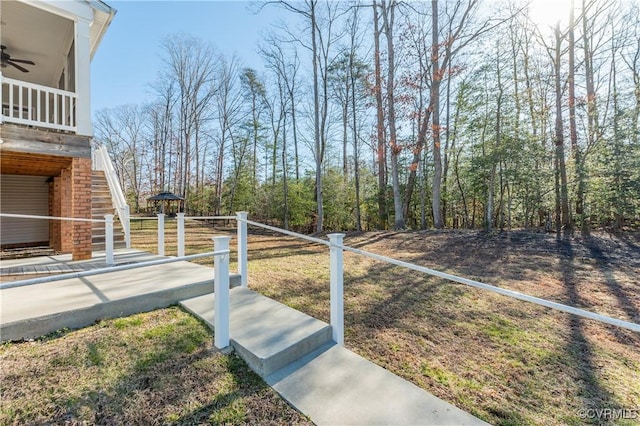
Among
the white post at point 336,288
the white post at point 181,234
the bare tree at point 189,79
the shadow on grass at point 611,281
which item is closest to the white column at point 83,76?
the white post at point 181,234

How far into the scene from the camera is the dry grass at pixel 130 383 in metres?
1.76

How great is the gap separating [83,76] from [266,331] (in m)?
5.66

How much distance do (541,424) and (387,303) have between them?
2021 mm

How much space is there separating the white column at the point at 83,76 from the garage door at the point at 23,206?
489 centimetres

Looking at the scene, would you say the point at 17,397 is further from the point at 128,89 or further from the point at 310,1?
the point at 128,89

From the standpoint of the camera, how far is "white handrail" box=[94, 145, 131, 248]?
6312 millimetres

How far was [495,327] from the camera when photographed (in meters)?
3.29

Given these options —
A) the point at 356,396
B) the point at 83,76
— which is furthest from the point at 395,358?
the point at 83,76

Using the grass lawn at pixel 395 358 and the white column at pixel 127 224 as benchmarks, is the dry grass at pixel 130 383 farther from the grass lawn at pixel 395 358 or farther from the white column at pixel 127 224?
the white column at pixel 127 224

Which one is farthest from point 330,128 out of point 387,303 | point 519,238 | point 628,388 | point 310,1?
point 628,388

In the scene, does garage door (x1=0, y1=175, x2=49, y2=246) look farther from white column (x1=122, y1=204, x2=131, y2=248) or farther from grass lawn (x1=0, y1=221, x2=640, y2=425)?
grass lawn (x1=0, y1=221, x2=640, y2=425)

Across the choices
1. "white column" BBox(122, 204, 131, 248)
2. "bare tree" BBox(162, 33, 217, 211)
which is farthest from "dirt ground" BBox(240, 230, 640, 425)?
"bare tree" BBox(162, 33, 217, 211)

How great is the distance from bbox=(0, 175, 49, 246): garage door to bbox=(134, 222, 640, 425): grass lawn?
7207 millimetres

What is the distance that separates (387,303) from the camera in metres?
3.85
